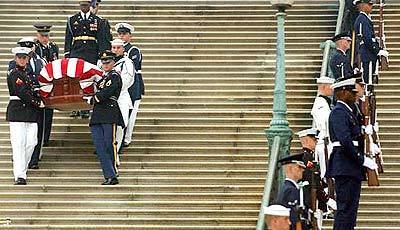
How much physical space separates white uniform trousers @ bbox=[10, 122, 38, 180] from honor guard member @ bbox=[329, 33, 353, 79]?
460 cm

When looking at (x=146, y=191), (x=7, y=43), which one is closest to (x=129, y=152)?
(x=146, y=191)

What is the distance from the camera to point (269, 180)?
1588 centimetres

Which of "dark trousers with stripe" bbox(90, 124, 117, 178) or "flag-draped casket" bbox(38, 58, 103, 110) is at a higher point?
"flag-draped casket" bbox(38, 58, 103, 110)

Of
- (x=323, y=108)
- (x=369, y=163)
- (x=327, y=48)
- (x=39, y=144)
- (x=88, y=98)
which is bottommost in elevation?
(x=369, y=163)

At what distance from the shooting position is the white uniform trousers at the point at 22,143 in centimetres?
1753

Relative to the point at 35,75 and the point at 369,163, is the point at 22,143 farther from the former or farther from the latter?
the point at 369,163

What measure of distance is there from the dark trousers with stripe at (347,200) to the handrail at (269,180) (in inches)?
72.4

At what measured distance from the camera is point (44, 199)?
17156 mm

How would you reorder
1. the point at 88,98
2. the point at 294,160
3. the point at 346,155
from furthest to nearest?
1. the point at 88,98
2. the point at 346,155
3. the point at 294,160

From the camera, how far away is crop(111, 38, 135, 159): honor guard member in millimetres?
18109

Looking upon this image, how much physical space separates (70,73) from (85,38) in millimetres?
1773

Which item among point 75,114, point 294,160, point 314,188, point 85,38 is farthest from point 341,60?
point 294,160

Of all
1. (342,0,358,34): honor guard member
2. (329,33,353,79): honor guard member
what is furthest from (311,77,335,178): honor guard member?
(342,0,358,34): honor guard member

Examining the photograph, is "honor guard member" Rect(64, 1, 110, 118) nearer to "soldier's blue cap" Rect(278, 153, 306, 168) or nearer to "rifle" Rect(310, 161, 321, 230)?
"rifle" Rect(310, 161, 321, 230)
